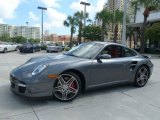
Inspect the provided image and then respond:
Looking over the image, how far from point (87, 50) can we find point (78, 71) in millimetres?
954

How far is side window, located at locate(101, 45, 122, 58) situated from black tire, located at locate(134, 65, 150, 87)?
0.80 metres

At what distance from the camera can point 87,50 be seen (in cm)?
609

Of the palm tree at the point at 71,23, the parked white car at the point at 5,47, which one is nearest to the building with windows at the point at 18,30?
the palm tree at the point at 71,23

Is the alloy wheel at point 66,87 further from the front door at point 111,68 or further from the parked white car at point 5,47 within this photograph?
the parked white car at point 5,47

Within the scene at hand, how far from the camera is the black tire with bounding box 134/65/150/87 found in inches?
263

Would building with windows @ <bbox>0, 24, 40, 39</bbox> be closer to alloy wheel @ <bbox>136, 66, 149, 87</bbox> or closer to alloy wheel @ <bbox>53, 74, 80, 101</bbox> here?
alloy wheel @ <bbox>136, 66, 149, 87</bbox>

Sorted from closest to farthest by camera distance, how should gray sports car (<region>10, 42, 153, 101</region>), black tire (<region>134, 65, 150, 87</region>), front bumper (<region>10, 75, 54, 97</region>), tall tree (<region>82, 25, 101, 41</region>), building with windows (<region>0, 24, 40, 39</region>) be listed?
front bumper (<region>10, 75, 54, 97</region>) → gray sports car (<region>10, 42, 153, 101</region>) → black tire (<region>134, 65, 150, 87</region>) → tall tree (<region>82, 25, 101, 41</region>) → building with windows (<region>0, 24, 40, 39</region>)

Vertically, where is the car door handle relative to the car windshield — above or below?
below

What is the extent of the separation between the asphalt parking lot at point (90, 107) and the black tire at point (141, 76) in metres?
0.53

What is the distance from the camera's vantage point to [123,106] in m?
5.02

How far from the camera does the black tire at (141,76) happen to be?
6.69m

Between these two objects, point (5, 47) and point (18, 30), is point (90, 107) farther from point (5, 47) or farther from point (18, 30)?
point (18, 30)

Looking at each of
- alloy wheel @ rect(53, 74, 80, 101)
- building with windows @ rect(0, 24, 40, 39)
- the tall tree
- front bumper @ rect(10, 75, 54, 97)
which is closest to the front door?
alloy wheel @ rect(53, 74, 80, 101)

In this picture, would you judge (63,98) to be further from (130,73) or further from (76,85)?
(130,73)
